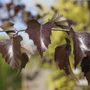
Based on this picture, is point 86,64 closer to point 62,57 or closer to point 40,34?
point 62,57

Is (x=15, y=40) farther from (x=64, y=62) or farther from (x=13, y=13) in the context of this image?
(x=13, y=13)

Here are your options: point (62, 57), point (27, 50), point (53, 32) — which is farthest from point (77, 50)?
point (53, 32)

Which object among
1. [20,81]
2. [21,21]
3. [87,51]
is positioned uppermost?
[87,51]

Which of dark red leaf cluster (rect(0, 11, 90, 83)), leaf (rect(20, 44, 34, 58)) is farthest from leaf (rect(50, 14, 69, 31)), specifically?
leaf (rect(20, 44, 34, 58))

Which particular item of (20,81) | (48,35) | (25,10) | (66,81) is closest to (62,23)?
(48,35)

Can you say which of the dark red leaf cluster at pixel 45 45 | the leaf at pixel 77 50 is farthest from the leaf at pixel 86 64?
the leaf at pixel 77 50

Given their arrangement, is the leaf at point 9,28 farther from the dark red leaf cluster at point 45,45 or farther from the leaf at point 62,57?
the leaf at point 62,57

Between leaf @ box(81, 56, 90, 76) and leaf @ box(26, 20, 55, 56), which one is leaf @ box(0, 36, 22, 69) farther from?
leaf @ box(81, 56, 90, 76)
